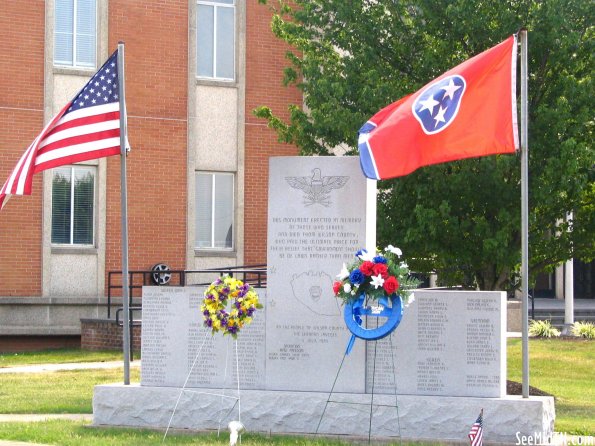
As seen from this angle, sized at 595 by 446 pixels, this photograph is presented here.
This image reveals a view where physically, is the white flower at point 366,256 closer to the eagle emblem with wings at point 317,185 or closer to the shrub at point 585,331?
the eagle emblem with wings at point 317,185

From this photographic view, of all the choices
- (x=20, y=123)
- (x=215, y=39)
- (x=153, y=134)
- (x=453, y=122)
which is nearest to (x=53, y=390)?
(x=453, y=122)

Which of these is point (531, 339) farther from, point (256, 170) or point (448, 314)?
point (448, 314)

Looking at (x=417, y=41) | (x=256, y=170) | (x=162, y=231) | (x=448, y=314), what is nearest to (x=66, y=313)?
(x=162, y=231)

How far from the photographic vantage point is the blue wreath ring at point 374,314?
11.7 meters

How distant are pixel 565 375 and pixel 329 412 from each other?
30.2 feet

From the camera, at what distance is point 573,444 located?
1209 cm

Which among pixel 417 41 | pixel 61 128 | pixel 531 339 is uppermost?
pixel 417 41

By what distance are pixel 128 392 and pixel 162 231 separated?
12.8m

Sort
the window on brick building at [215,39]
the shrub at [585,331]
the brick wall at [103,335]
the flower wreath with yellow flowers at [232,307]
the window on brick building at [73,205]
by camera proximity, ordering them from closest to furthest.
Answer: the flower wreath with yellow flowers at [232,307] < the brick wall at [103,335] < the shrub at [585,331] < the window on brick building at [73,205] < the window on brick building at [215,39]

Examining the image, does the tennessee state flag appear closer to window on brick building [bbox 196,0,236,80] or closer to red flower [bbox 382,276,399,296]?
red flower [bbox 382,276,399,296]

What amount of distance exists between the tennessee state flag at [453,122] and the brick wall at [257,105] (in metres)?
14.7

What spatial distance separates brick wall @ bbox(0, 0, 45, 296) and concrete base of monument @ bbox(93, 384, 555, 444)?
11986 mm

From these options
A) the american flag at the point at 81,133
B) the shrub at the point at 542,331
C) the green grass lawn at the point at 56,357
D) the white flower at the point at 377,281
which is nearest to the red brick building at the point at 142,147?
the green grass lawn at the point at 56,357

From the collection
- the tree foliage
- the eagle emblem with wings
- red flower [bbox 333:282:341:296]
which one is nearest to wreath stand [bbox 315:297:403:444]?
red flower [bbox 333:282:341:296]
